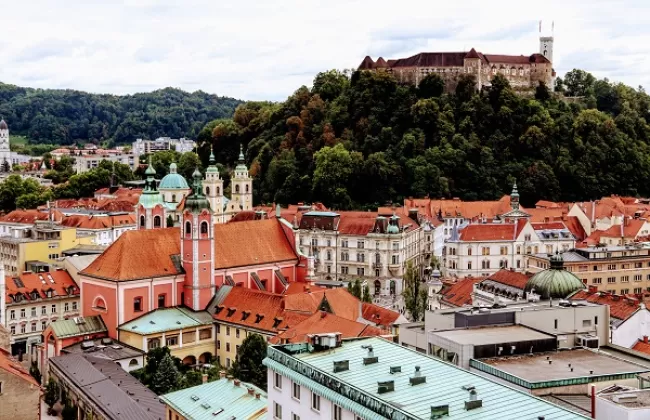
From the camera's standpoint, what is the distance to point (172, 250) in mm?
59656

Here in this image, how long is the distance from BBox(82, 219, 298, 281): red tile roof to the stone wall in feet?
56.7

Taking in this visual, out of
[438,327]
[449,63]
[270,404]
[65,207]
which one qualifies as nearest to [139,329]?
[438,327]

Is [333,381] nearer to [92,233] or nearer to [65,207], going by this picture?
[92,233]

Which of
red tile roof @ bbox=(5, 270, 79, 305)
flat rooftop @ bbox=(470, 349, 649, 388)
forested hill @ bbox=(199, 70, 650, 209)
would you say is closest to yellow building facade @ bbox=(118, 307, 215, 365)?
red tile roof @ bbox=(5, 270, 79, 305)

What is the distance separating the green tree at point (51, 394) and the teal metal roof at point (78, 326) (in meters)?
5.88

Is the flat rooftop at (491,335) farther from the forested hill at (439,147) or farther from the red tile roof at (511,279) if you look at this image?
the forested hill at (439,147)

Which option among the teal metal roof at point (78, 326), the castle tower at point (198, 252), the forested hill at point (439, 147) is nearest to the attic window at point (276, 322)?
the castle tower at point (198, 252)

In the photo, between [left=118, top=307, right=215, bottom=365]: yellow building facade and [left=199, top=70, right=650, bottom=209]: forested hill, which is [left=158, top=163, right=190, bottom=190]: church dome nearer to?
[left=199, top=70, right=650, bottom=209]: forested hill

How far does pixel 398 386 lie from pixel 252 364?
894 inches

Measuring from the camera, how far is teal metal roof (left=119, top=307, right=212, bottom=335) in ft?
181

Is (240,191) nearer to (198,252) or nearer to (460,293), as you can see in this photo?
(460,293)

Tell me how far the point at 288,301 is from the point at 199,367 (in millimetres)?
6673

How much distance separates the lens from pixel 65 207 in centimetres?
11969

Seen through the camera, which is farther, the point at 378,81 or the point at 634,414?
the point at 378,81
